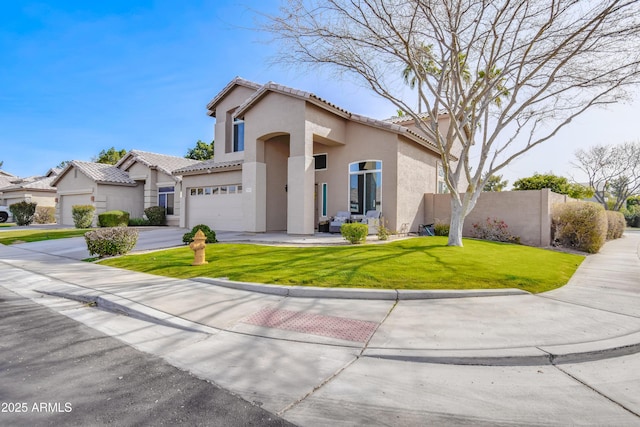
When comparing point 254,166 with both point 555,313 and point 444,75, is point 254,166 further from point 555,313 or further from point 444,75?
point 555,313

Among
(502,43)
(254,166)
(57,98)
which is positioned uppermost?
(57,98)

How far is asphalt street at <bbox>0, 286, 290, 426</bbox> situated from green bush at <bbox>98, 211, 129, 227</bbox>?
20639 millimetres

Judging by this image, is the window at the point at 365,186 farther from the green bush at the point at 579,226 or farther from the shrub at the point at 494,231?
the green bush at the point at 579,226

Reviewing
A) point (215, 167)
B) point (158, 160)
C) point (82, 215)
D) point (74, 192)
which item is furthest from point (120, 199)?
point (215, 167)

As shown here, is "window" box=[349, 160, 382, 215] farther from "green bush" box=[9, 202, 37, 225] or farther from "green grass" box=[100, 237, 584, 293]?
"green bush" box=[9, 202, 37, 225]

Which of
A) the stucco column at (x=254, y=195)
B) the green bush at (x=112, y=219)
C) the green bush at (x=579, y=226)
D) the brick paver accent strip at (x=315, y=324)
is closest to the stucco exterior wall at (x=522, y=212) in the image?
the green bush at (x=579, y=226)

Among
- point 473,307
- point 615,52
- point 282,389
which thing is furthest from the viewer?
point 615,52

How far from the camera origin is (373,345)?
13.3 feet

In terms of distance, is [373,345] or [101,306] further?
[101,306]

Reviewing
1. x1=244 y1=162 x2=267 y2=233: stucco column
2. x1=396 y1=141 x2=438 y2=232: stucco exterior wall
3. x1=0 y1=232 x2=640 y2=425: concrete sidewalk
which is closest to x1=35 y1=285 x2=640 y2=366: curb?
x1=0 y1=232 x2=640 y2=425: concrete sidewalk

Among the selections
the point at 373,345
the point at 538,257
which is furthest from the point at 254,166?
the point at 373,345

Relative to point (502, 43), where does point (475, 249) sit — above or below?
below

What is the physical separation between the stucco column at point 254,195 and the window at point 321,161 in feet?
8.95

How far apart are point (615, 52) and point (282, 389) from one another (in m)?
13.2
